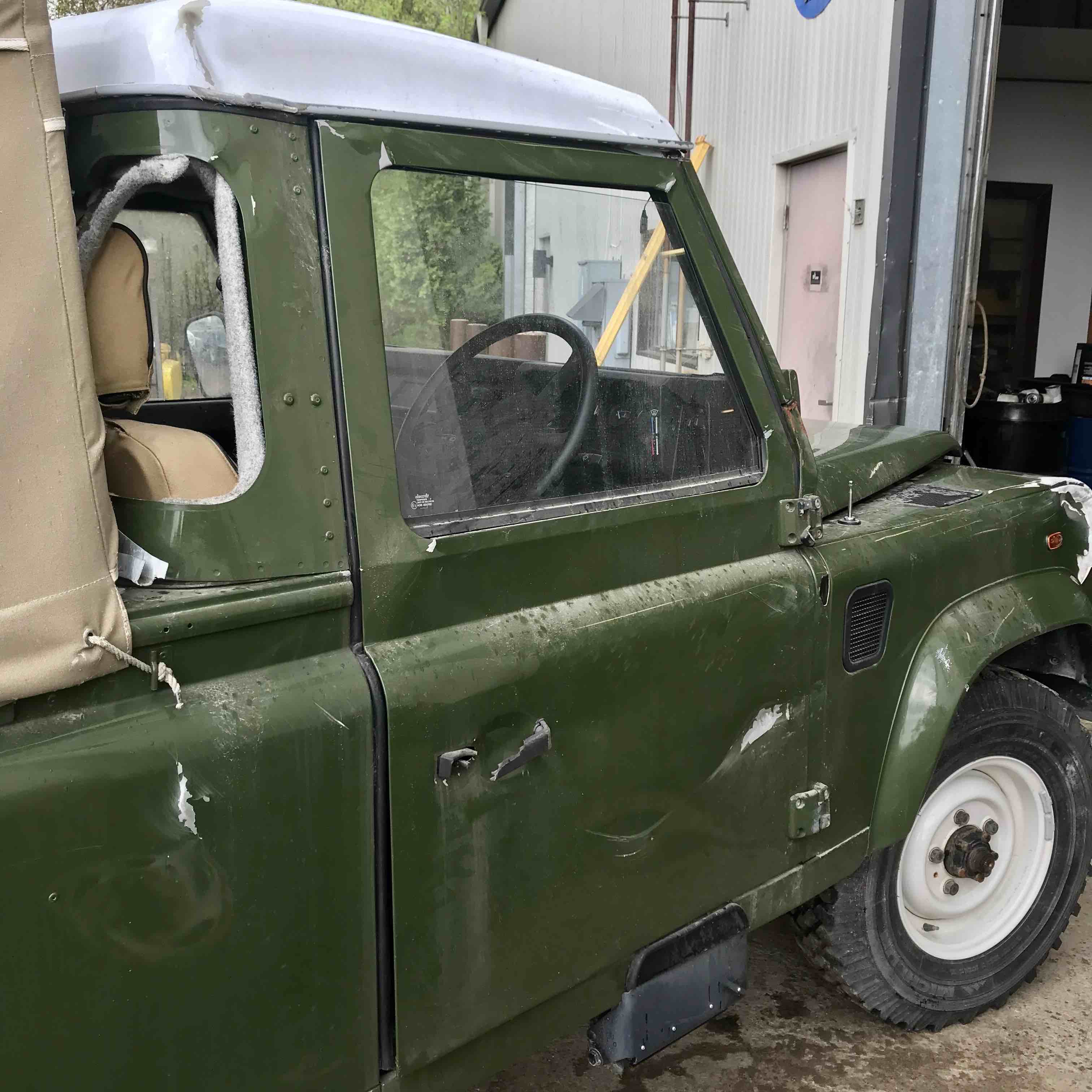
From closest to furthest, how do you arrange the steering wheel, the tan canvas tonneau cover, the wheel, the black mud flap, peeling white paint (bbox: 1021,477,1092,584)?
the tan canvas tonneau cover < the steering wheel < the black mud flap < the wheel < peeling white paint (bbox: 1021,477,1092,584)

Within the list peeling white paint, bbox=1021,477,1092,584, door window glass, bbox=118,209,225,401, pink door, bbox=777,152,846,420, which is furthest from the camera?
pink door, bbox=777,152,846,420

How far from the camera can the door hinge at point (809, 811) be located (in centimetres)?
234

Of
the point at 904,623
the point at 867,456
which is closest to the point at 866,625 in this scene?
the point at 904,623

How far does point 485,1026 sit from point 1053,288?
1082 cm

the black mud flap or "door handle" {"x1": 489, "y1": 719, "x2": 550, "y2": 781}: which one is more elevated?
"door handle" {"x1": 489, "y1": 719, "x2": 550, "y2": 781}

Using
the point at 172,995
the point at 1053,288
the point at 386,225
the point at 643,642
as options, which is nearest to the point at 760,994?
the point at 643,642

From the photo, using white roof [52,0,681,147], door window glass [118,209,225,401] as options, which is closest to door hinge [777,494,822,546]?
white roof [52,0,681,147]

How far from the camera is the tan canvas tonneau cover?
130 cm

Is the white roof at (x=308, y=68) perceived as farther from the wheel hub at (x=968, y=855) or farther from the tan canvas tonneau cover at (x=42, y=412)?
the wheel hub at (x=968, y=855)

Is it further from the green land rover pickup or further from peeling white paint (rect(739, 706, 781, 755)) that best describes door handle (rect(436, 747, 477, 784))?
peeling white paint (rect(739, 706, 781, 755))

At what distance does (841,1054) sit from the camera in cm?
292

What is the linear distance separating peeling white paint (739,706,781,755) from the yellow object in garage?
1328mm

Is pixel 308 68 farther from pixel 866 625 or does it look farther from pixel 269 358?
pixel 866 625

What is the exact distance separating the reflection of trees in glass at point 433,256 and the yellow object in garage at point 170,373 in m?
0.58
